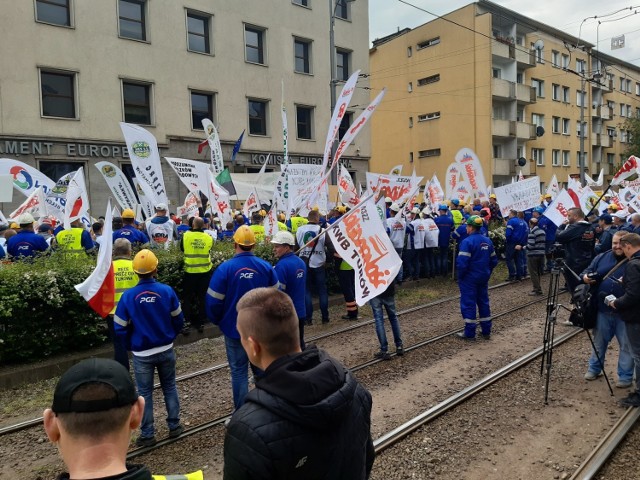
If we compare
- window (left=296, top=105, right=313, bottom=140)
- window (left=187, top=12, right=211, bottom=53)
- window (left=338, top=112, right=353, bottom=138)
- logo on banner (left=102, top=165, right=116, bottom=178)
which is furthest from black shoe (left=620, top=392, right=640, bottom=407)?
window (left=338, top=112, right=353, bottom=138)

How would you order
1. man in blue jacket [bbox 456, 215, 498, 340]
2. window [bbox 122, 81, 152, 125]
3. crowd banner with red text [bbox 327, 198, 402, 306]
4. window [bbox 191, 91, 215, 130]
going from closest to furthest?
crowd banner with red text [bbox 327, 198, 402, 306], man in blue jacket [bbox 456, 215, 498, 340], window [bbox 122, 81, 152, 125], window [bbox 191, 91, 215, 130]

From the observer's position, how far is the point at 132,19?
23188 millimetres

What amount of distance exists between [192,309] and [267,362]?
295 inches

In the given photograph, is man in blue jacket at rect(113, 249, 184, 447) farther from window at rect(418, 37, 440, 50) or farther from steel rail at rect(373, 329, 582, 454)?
window at rect(418, 37, 440, 50)

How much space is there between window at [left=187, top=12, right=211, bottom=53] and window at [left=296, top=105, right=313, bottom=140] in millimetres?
6208

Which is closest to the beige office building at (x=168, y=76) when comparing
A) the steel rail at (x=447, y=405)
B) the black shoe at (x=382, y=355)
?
the black shoe at (x=382, y=355)

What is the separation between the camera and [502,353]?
26.1 ft

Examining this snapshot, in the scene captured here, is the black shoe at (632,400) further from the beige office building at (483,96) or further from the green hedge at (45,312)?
the beige office building at (483,96)

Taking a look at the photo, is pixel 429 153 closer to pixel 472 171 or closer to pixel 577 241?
pixel 472 171

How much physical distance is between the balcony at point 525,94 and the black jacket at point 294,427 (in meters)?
45.3

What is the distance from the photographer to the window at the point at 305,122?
96.7ft

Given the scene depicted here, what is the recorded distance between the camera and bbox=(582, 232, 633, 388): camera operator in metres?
6.01

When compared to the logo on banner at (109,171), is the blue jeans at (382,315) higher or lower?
lower

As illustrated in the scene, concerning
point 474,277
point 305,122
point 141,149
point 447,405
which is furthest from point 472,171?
point 305,122
